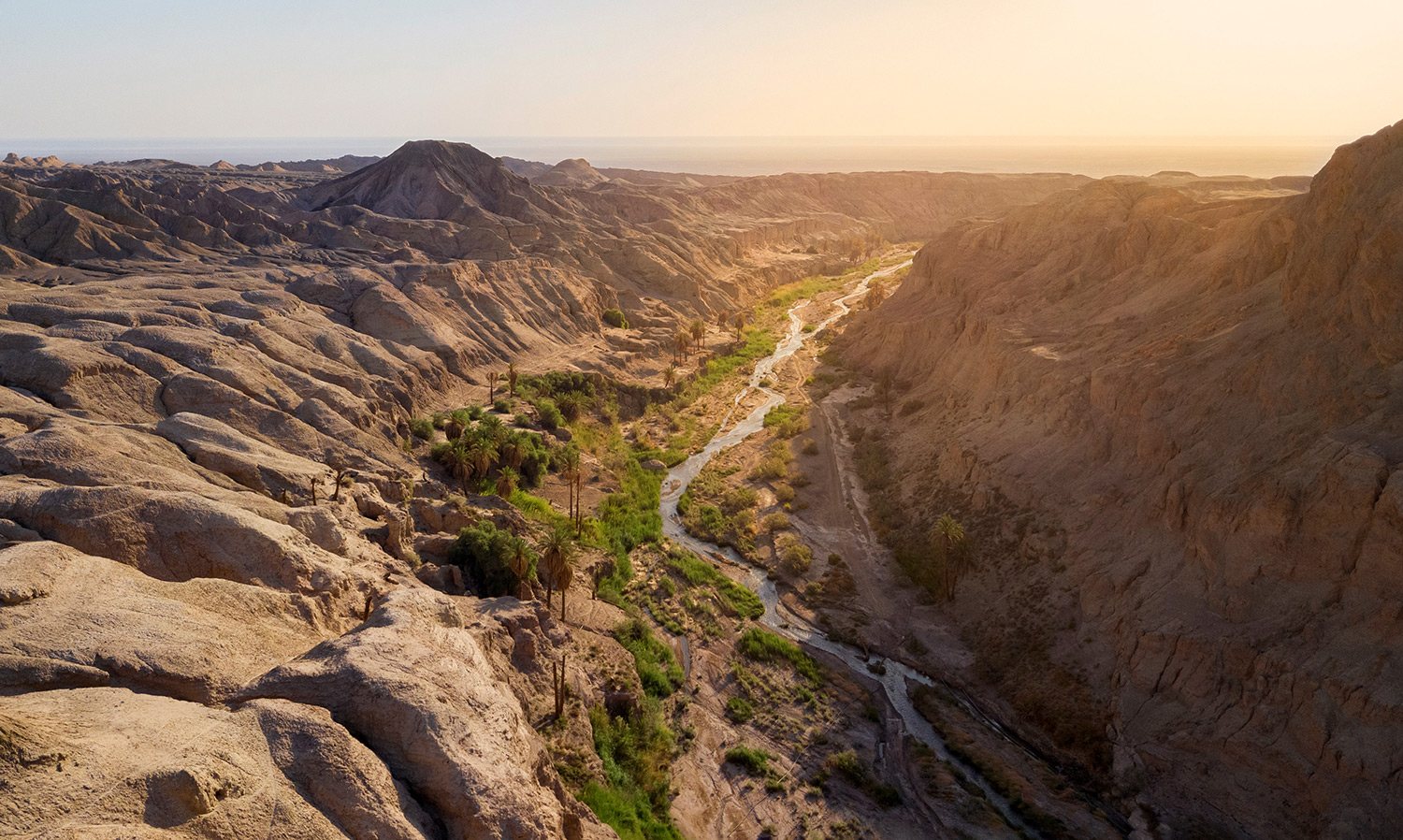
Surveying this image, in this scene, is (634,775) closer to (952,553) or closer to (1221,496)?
(952,553)

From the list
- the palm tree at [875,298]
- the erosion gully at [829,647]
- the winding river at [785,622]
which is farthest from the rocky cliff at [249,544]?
the palm tree at [875,298]

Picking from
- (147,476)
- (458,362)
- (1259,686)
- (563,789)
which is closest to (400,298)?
(458,362)

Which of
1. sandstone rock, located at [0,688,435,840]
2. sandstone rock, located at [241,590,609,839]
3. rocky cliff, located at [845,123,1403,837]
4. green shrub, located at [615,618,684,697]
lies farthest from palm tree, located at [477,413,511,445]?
sandstone rock, located at [0,688,435,840]

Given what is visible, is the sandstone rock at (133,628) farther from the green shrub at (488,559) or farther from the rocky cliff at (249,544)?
the green shrub at (488,559)

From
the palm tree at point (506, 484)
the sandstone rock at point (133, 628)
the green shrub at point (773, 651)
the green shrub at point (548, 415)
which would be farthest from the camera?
the green shrub at point (548, 415)

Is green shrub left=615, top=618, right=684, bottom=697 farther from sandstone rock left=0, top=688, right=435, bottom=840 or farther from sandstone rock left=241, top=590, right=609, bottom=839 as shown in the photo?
sandstone rock left=0, top=688, right=435, bottom=840
